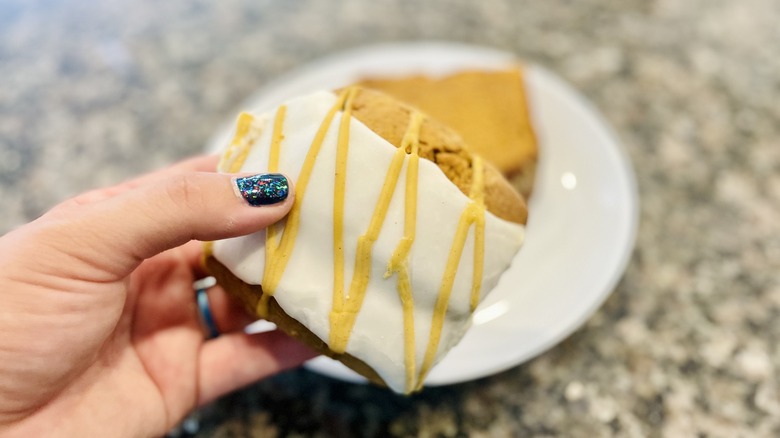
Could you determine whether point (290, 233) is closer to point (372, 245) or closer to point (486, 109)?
point (372, 245)

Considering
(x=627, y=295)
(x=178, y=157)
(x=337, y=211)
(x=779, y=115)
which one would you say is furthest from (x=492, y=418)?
(x=779, y=115)

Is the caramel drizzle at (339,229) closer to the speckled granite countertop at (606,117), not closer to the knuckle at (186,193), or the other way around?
the knuckle at (186,193)

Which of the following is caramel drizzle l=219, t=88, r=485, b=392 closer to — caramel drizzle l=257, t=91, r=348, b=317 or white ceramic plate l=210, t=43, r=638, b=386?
caramel drizzle l=257, t=91, r=348, b=317

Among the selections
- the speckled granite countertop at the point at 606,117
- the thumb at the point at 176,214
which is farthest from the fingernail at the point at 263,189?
the speckled granite countertop at the point at 606,117

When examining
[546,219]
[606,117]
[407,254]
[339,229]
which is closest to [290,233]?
[339,229]

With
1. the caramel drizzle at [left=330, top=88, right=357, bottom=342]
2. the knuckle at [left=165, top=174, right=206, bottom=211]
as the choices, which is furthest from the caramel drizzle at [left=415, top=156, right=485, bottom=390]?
the knuckle at [left=165, top=174, right=206, bottom=211]

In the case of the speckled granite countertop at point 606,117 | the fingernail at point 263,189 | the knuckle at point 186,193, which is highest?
the knuckle at point 186,193
